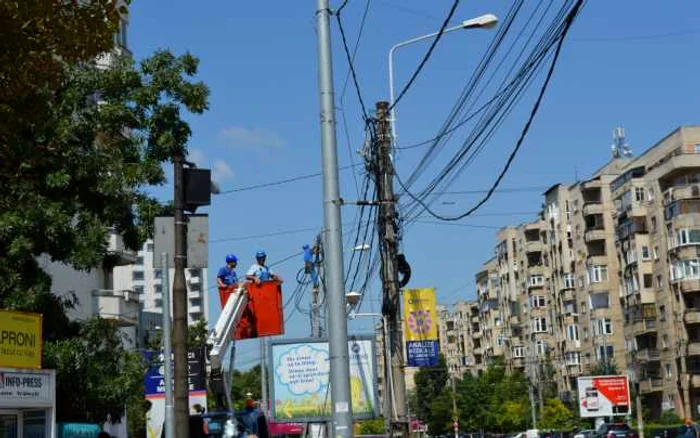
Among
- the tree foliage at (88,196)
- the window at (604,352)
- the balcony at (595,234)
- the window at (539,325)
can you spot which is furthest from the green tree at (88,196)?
the window at (539,325)

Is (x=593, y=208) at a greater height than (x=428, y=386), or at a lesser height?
greater

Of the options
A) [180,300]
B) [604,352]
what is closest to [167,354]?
[180,300]

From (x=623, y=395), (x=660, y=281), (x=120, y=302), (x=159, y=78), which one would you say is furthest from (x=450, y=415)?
(x=159, y=78)

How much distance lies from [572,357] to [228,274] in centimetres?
9051

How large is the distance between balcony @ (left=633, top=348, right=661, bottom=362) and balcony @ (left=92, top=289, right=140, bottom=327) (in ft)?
166

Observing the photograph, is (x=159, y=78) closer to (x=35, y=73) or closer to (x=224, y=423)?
(x=224, y=423)

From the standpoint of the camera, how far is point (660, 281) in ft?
295

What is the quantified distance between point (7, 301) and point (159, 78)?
5648 millimetres

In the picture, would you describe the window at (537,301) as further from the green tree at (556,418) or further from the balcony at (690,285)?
the balcony at (690,285)

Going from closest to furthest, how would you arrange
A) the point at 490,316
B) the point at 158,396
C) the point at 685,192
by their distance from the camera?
the point at 158,396 < the point at 685,192 < the point at 490,316

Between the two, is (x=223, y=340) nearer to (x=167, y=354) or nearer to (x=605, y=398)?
(x=167, y=354)

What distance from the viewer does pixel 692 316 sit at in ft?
276

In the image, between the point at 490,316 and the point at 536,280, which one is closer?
the point at 536,280

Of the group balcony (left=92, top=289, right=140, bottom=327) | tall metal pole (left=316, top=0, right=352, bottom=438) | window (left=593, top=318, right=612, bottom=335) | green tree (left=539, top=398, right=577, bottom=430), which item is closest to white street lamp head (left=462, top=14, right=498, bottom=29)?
tall metal pole (left=316, top=0, right=352, bottom=438)
